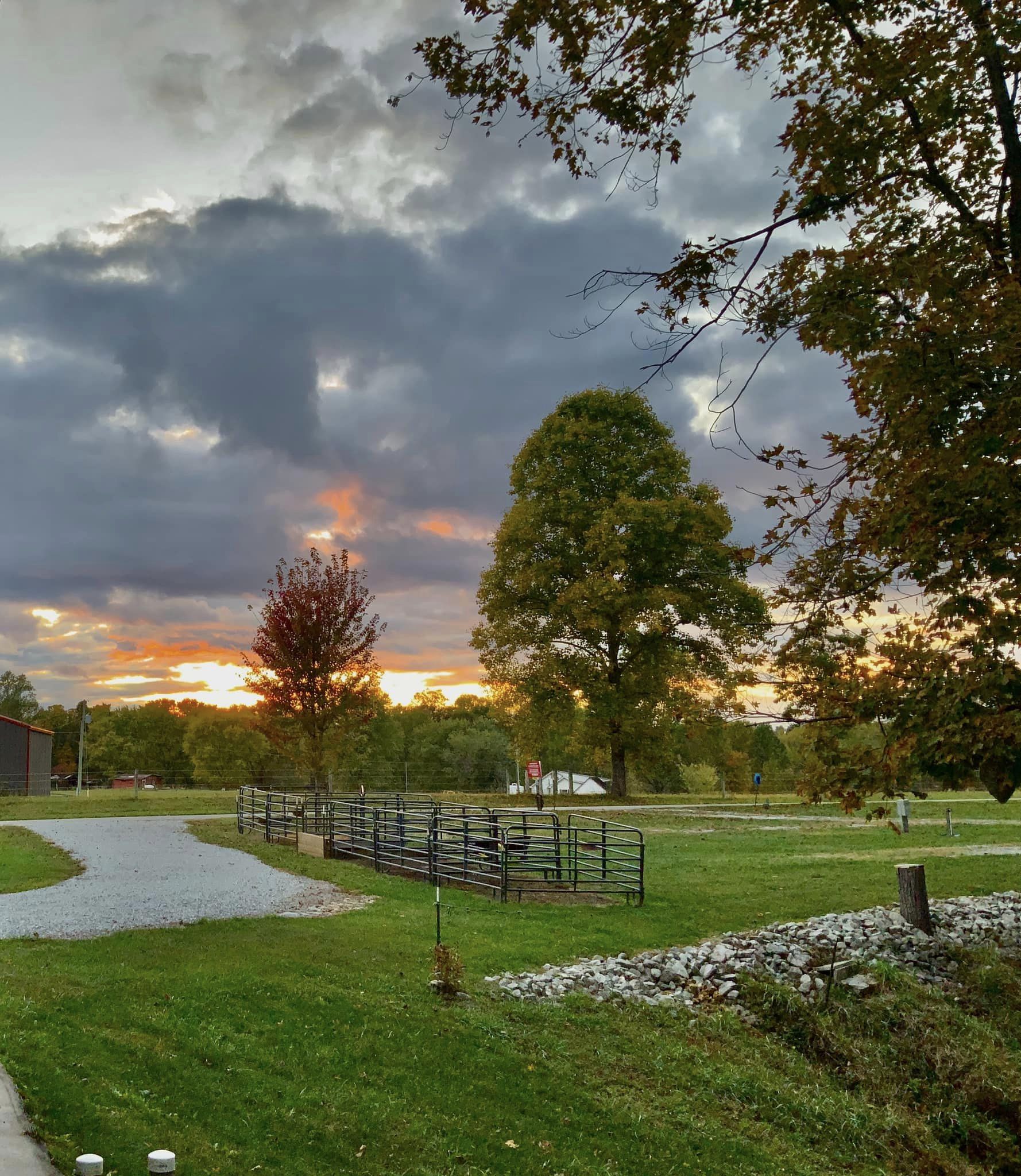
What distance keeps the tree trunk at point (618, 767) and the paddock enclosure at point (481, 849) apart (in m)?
11.6

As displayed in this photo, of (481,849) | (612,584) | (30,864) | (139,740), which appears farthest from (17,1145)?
(139,740)

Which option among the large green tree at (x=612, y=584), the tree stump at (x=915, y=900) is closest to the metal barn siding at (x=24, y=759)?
the large green tree at (x=612, y=584)

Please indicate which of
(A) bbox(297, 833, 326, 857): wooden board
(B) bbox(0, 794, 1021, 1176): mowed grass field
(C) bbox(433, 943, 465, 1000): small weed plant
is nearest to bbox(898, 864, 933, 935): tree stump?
(B) bbox(0, 794, 1021, 1176): mowed grass field

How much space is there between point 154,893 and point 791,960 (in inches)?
394

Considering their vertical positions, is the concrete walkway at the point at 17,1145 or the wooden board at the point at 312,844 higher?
the concrete walkway at the point at 17,1145

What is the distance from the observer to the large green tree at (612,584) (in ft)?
109

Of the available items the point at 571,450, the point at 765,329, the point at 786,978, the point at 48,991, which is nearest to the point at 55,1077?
the point at 48,991

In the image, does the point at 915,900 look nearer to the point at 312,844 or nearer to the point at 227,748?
the point at 312,844

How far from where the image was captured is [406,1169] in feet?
20.0

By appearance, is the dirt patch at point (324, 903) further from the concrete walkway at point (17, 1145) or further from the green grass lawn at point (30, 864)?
the concrete walkway at point (17, 1145)

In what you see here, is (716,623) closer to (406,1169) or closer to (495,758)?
(406,1169)

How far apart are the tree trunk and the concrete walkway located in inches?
1211

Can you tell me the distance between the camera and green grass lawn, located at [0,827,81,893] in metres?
15.8

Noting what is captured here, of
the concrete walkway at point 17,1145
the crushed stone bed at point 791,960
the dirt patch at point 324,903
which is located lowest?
the crushed stone bed at point 791,960
